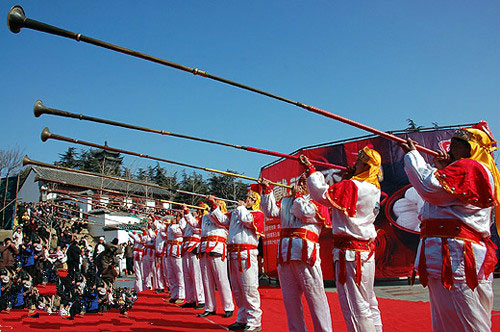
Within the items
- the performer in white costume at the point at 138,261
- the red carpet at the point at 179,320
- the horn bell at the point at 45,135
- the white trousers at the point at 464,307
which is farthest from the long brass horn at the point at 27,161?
the performer in white costume at the point at 138,261

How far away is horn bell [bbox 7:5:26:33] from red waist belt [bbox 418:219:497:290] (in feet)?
11.3

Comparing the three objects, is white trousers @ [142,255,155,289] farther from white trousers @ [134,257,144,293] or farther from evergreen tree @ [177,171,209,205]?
evergreen tree @ [177,171,209,205]

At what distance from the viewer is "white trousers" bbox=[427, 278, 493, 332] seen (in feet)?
8.23

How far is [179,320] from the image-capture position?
22.0 feet

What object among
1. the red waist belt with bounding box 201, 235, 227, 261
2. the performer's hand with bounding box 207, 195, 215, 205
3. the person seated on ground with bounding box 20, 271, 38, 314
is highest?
the performer's hand with bounding box 207, 195, 215, 205

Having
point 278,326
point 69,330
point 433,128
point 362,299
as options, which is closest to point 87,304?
point 69,330

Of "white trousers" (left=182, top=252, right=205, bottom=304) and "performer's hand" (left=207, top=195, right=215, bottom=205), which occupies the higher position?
"performer's hand" (left=207, top=195, right=215, bottom=205)

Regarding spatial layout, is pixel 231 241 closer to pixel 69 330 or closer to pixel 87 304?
pixel 69 330

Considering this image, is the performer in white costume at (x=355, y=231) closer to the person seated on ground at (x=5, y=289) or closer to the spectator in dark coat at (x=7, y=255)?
the person seated on ground at (x=5, y=289)

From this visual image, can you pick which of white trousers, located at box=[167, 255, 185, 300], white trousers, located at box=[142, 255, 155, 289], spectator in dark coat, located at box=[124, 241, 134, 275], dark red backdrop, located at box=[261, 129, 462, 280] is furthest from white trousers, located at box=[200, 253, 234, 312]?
spectator in dark coat, located at box=[124, 241, 134, 275]

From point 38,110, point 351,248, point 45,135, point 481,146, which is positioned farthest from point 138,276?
point 481,146

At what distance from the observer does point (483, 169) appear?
2627 mm

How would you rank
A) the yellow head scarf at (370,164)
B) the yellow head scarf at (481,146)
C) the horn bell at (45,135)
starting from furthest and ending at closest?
the horn bell at (45,135), the yellow head scarf at (370,164), the yellow head scarf at (481,146)

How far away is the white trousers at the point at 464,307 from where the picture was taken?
8.23 feet
